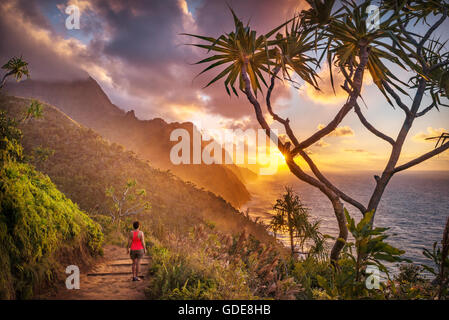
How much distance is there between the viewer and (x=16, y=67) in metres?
7.08

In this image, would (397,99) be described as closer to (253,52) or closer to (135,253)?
(253,52)

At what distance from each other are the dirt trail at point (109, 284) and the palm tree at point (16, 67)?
6296 mm

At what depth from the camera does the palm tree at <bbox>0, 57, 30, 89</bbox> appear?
22.4 ft

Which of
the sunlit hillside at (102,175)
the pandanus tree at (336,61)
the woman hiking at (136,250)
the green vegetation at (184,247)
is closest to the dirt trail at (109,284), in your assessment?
the woman hiking at (136,250)

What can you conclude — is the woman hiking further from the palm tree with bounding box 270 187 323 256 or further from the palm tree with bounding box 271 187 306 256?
the palm tree with bounding box 271 187 306 256

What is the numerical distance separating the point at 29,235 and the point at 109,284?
178cm

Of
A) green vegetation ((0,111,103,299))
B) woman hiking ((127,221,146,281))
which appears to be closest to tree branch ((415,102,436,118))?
woman hiking ((127,221,146,281))

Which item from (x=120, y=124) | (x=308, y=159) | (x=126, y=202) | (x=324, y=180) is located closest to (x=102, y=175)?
(x=126, y=202)

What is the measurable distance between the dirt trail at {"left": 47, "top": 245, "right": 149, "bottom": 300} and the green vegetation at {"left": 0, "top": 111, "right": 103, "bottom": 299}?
0.44 metres

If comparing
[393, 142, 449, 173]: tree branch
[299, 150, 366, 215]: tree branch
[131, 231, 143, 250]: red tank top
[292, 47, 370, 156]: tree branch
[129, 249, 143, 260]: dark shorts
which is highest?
[292, 47, 370, 156]: tree branch

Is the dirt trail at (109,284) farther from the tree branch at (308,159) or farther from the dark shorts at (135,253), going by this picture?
the tree branch at (308,159)

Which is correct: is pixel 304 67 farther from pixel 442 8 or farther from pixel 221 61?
pixel 442 8

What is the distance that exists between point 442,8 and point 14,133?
11.1 metres

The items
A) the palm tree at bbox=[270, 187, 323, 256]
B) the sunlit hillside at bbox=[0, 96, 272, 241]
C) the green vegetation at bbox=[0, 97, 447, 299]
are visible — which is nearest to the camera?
the green vegetation at bbox=[0, 97, 447, 299]
